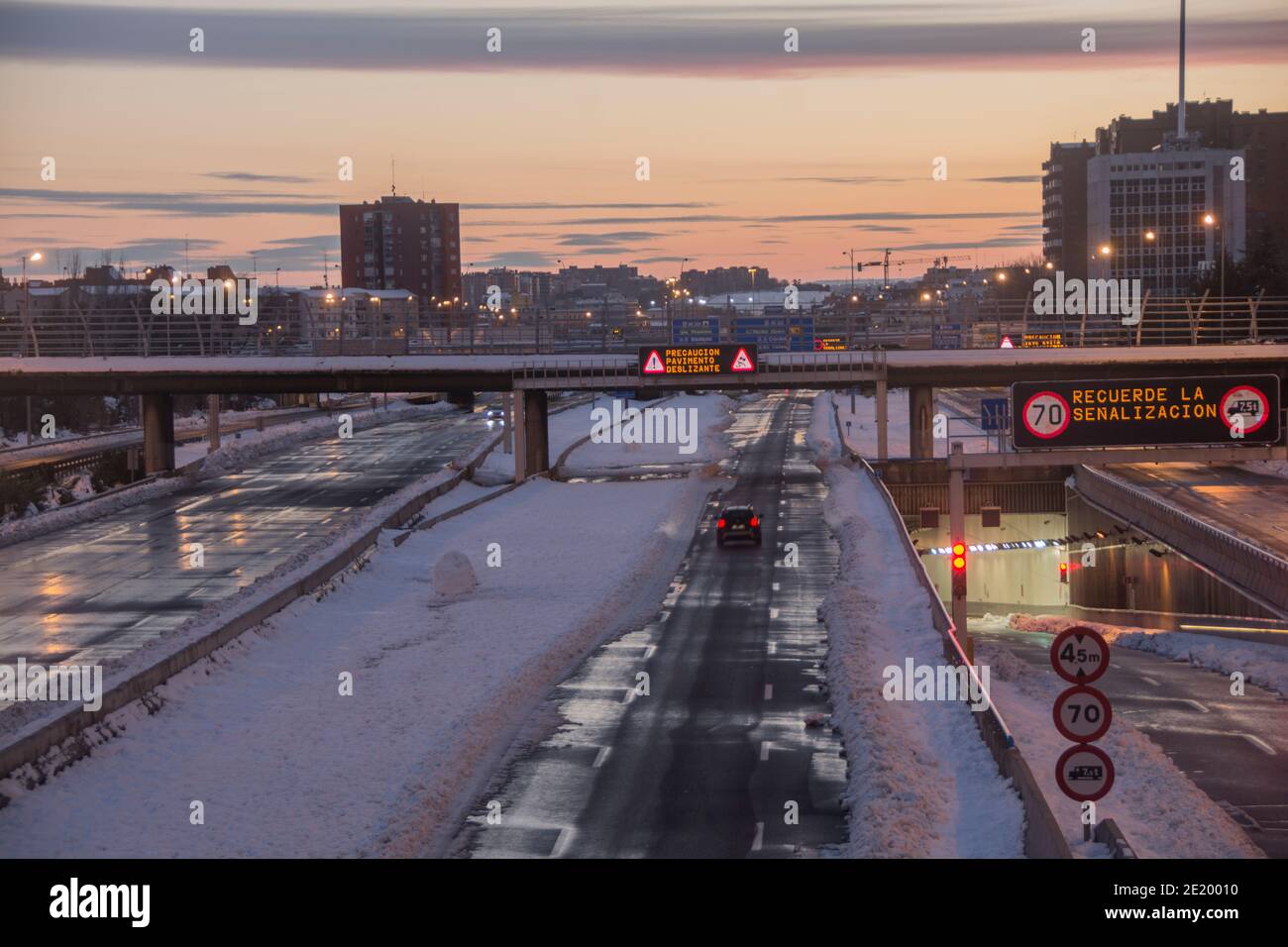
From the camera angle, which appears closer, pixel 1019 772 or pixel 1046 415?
pixel 1019 772

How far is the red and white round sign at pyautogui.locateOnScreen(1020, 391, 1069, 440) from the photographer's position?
25.2 m

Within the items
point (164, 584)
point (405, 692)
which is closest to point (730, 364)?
point (164, 584)

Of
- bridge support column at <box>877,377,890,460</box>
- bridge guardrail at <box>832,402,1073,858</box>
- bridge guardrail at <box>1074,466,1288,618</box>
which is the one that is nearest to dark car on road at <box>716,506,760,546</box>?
bridge guardrail at <box>1074,466,1288,618</box>

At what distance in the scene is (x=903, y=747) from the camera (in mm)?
20703

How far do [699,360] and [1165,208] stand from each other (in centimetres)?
13233

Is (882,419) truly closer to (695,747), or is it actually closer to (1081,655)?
(695,747)

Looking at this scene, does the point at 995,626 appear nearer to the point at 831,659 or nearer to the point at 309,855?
the point at 831,659

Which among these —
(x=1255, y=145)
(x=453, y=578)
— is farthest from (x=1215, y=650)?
(x=1255, y=145)

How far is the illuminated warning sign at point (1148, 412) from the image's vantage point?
24469mm

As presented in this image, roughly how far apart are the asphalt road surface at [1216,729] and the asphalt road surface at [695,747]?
591 cm

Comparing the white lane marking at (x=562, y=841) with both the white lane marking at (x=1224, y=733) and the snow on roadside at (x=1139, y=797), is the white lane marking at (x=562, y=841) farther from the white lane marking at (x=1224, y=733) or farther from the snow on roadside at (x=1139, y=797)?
the white lane marking at (x=1224, y=733)

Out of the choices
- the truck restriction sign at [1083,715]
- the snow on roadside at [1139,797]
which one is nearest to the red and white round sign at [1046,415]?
the snow on roadside at [1139,797]

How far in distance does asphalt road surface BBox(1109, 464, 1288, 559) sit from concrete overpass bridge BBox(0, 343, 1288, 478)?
4.65 meters

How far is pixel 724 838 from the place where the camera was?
17.1 m
